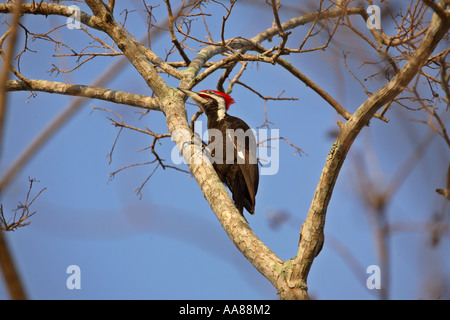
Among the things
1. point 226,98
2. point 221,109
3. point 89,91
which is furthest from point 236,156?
point 89,91

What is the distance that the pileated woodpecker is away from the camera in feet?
14.1

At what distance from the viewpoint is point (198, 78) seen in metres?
3.81

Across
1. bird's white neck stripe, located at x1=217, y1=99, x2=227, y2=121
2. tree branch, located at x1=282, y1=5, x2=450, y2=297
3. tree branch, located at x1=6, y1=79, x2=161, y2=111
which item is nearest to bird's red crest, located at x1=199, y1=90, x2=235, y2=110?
bird's white neck stripe, located at x1=217, y1=99, x2=227, y2=121

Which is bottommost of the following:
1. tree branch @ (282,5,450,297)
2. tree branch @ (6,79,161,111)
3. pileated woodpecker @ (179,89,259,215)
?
tree branch @ (282,5,450,297)

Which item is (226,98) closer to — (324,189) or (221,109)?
(221,109)

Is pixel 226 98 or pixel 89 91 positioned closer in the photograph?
pixel 89 91

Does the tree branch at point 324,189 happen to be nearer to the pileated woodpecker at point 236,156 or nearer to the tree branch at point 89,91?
the pileated woodpecker at point 236,156

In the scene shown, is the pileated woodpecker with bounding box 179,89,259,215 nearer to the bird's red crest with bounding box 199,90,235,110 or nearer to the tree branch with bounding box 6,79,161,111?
the bird's red crest with bounding box 199,90,235,110

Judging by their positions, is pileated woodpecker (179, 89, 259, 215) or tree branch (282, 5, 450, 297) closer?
tree branch (282, 5, 450, 297)

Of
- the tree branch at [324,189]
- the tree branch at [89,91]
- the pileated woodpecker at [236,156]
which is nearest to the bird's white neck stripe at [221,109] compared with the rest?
the pileated woodpecker at [236,156]

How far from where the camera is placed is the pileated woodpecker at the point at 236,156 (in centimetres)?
430

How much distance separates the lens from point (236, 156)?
4.38 m
